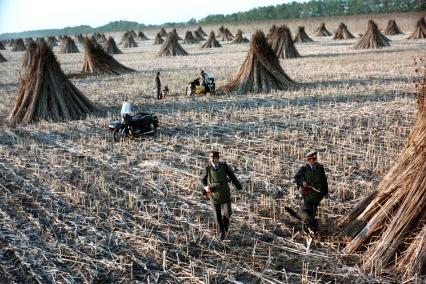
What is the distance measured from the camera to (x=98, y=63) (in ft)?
77.3

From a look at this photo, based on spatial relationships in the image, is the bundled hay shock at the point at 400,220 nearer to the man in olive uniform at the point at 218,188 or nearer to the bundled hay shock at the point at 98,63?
the man in olive uniform at the point at 218,188

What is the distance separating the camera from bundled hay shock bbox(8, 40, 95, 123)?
13.3 meters

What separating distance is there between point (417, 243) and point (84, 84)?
55.1 feet

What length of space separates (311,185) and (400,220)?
1022 millimetres

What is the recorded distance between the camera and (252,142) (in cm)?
998

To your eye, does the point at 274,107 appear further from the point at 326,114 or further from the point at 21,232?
the point at 21,232

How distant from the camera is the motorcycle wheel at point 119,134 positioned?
10.6 m

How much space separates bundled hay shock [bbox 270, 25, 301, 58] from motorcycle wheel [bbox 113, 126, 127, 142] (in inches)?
688

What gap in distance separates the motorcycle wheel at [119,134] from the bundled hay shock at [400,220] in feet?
20.1

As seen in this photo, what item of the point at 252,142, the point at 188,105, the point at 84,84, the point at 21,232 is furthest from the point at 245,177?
the point at 84,84

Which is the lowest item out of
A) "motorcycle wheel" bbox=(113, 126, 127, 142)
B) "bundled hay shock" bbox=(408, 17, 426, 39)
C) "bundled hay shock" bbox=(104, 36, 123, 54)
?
"motorcycle wheel" bbox=(113, 126, 127, 142)

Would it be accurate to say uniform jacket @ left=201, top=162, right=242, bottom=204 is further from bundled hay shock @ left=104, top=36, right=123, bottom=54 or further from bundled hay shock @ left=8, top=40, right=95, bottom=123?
bundled hay shock @ left=104, top=36, right=123, bottom=54

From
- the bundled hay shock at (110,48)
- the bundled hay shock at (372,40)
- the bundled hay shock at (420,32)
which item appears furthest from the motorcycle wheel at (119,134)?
the bundled hay shock at (420,32)

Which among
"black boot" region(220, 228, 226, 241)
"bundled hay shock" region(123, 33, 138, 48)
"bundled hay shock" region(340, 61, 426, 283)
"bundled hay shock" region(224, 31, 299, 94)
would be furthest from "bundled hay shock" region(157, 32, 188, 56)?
"bundled hay shock" region(340, 61, 426, 283)
